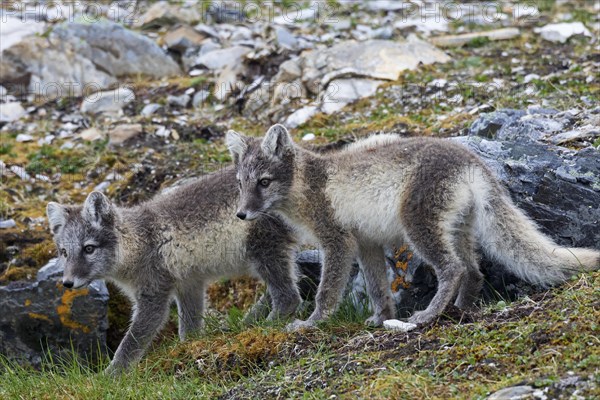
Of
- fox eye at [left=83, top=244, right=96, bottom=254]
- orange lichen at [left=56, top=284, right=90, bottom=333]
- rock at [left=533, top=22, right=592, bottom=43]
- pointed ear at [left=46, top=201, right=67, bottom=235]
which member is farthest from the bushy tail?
rock at [left=533, top=22, right=592, bottom=43]

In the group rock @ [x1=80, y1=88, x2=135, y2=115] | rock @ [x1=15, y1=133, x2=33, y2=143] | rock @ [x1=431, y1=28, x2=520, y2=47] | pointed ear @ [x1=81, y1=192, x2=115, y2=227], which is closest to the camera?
pointed ear @ [x1=81, y1=192, x2=115, y2=227]

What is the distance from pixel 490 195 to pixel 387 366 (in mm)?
1676

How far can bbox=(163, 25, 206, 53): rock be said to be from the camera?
13320 mm

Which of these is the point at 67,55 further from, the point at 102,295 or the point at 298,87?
the point at 102,295

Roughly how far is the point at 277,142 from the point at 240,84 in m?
4.87

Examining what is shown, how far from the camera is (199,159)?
1024 cm

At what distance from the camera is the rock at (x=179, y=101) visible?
11.9 metres

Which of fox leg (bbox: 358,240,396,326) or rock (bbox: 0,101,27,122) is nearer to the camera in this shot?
fox leg (bbox: 358,240,396,326)

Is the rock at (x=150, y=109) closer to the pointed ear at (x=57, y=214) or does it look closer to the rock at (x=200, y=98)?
the rock at (x=200, y=98)

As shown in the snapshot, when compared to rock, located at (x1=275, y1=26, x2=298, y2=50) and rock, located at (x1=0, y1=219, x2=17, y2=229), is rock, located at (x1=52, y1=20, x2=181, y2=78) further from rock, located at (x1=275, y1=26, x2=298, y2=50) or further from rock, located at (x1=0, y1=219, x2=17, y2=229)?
Answer: rock, located at (x1=0, y1=219, x2=17, y2=229)

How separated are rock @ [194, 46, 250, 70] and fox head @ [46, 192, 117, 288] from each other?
5350 millimetres

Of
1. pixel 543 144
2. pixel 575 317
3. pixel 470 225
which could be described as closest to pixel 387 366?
pixel 575 317

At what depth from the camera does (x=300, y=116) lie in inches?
419

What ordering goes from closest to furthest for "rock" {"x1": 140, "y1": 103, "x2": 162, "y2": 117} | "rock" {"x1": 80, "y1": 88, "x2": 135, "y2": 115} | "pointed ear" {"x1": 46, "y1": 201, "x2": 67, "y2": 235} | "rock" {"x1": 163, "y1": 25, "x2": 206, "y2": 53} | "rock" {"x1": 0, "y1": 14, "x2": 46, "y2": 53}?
"pointed ear" {"x1": 46, "y1": 201, "x2": 67, "y2": 235}, "rock" {"x1": 140, "y1": 103, "x2": 162, "y2": 117}, "rock" {"x1": 80, "y1": 88, "x2": 135, "y2": 115}, "rock" {"x1": 0, "y1": 14, "x2": 46, "y2": 53}, "rock" {"x1": 163, "y1": 25, "x2": 206, "y2": 53}
